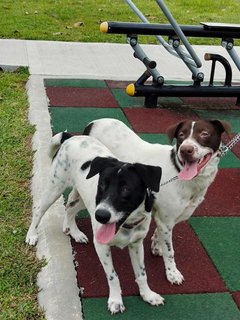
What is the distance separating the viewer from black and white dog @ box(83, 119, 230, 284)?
355 centimetres

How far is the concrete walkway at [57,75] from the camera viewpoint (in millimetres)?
3596

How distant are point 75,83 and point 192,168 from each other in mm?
4770

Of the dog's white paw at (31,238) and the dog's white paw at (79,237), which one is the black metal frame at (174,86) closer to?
the dog's white paw at (79,237)

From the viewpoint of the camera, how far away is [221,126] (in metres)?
3.70

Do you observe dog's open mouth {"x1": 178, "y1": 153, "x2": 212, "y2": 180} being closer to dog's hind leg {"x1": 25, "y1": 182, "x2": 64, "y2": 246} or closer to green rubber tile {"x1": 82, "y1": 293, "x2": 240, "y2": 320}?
green rubber tile {"x1": 82, "y1": 293, "x2": 240, "y2": 320}

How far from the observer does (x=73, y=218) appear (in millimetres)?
4250

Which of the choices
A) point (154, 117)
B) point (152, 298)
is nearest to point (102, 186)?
point (152, 298)

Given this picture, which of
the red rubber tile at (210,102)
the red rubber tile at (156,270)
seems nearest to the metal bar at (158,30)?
the red rubber tile at (210,102)

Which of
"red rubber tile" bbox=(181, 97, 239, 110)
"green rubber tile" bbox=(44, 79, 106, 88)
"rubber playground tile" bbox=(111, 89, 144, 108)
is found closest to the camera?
"rubber playground tile" bbox=(111, 89, 144, 108)

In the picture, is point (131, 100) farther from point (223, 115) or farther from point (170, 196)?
point (170, 196)

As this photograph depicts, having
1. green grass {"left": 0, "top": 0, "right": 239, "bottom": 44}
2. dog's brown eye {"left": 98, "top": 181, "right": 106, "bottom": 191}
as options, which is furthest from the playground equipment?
dog's brown eye {"left": 98, "top": 181, "right": 106, "bottom": 191}

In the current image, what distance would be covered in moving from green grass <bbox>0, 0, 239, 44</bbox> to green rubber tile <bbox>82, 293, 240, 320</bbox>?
24.9 feet

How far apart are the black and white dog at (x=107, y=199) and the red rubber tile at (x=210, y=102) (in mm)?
3721

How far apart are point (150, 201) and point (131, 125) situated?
131 inches
